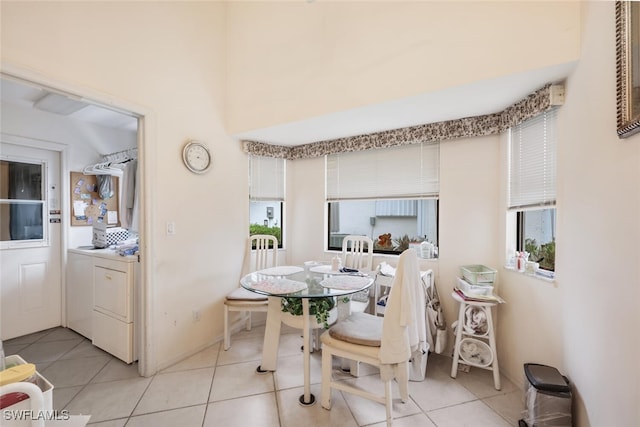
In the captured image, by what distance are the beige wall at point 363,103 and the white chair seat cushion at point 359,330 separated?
43.0 inches

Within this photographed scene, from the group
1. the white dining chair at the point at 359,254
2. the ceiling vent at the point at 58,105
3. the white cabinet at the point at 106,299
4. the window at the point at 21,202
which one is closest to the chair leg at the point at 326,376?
the white dining chair at the point at 359,254

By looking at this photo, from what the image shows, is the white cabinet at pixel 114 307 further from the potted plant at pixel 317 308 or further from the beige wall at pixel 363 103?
the potted plant at pixel 317 308

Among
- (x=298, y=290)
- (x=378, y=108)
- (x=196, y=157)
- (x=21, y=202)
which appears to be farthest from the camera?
(x=21, y=202)

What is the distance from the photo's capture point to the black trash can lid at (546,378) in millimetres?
1562

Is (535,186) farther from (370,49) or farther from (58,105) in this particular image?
(58,105)

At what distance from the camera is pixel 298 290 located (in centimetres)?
193

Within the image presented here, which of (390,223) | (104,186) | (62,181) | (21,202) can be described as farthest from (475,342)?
(21,202)

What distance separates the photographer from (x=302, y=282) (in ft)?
7.06

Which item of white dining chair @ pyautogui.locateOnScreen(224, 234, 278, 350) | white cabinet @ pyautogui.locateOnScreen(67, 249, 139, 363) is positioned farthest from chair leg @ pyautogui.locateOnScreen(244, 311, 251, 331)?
white cabinet @ pyautogui.locateOnScreen(67, 249, 139, 363)

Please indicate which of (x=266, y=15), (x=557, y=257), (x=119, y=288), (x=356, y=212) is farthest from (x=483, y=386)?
(x=266, y=15)

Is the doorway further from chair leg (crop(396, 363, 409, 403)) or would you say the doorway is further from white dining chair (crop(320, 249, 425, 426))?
chair leg (crop(396, 363, 409, 403))

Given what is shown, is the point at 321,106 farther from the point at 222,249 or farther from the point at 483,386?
the point at 483,386

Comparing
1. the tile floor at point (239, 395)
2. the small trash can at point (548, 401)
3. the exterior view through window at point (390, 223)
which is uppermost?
the exterior view through window at point (390, 223)

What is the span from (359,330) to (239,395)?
3.40 ft
